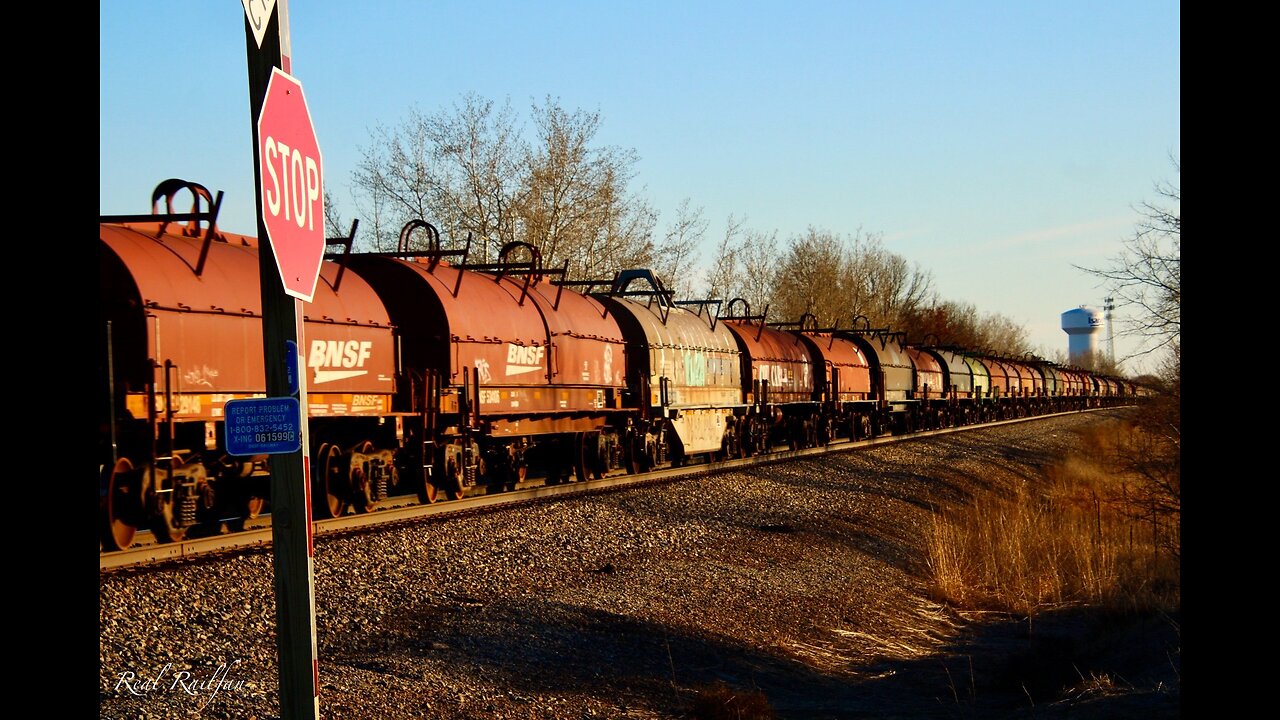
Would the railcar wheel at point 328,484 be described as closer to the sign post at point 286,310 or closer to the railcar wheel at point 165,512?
the railcar wheel at point 165,512

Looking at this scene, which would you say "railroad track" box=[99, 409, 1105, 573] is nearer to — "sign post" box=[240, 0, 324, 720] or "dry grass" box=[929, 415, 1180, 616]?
"sign post" box=[240, 0, 324, 720]

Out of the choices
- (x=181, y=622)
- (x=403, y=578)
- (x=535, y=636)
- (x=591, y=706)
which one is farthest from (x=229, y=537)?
(x=591, y=706)

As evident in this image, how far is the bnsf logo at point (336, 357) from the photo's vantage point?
44.3 ft

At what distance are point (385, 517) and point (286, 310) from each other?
446 inches

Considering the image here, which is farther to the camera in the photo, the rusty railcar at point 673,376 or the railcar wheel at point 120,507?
the rusty railcar at point 673,376

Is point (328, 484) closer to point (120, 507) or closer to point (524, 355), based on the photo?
point (120, 507)

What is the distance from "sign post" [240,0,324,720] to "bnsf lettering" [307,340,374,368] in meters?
9.48

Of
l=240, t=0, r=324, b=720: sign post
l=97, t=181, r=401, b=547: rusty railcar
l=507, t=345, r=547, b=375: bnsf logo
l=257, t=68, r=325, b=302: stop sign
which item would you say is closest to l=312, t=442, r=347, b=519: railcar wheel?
l=97, t=181, r=401, b=547: rusty railcar

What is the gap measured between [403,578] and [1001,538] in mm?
10280

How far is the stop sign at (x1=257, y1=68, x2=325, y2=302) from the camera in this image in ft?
11.8

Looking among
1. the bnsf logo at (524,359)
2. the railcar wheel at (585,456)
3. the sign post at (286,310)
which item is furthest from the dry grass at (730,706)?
the railcar wheel at (585,456)

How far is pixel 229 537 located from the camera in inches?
465

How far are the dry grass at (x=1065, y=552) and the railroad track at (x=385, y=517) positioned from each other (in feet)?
19.3
